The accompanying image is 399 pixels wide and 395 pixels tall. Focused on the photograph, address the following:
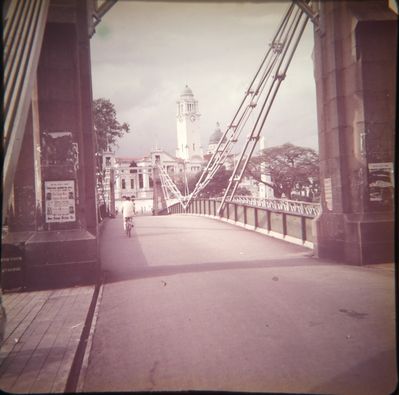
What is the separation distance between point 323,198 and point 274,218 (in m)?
4.15

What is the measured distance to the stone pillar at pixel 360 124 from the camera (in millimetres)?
6887

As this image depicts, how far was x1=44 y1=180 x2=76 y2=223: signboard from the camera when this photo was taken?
6598mm

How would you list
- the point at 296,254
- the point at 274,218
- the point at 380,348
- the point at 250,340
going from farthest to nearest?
the point at 274,218
the point at 296,254
the point at 250,340
the point at 380,348

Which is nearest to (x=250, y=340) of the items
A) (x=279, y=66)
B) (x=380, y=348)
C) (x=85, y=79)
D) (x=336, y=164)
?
(x=380, y=348)

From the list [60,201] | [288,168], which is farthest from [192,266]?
[288,168]

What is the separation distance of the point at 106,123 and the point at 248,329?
18.6 ft

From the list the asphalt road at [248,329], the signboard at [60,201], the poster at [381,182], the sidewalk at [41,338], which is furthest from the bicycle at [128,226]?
the poster at [381,182]

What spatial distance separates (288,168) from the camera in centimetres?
3269

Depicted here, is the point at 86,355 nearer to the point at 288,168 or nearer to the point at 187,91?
the point at 187,91

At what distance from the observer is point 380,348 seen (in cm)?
352

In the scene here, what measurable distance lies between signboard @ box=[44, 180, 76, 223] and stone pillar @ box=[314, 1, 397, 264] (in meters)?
5.29

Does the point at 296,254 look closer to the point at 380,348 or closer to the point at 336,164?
the point at 336,164

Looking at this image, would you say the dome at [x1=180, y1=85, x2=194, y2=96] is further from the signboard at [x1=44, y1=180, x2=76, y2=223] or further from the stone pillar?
the stone pillar

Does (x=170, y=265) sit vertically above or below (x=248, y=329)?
below
